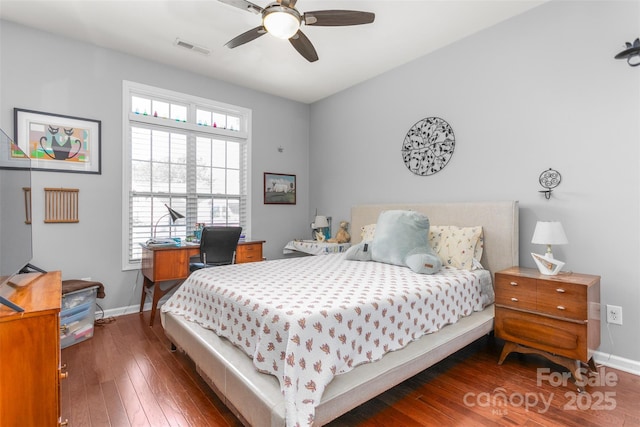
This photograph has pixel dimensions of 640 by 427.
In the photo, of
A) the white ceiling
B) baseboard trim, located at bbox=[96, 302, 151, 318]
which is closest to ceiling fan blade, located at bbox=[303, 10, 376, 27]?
the white ceiling

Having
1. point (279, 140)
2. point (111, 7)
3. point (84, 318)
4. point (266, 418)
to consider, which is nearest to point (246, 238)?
point (279, 140)

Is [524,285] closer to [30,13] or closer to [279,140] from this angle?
[279,140]

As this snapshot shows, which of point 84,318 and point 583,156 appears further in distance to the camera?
point 84,318

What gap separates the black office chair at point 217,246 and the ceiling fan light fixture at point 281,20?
6.29ft

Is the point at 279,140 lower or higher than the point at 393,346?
higher

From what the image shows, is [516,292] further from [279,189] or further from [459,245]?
[279,189]

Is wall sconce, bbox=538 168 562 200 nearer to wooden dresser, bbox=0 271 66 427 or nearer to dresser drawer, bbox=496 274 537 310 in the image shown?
dresser drawer, bbox=496 274 537 310

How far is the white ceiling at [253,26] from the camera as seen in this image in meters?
2.67

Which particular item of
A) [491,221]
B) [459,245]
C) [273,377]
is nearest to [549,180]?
[491,221]

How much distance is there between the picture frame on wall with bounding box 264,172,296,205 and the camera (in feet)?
15.3

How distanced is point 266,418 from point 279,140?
13.1ft

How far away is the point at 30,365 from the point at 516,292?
2798 mm

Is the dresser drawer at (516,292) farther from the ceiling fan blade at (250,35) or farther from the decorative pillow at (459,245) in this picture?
the ceiling fan blade at (250,35)

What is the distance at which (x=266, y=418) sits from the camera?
1.37 metres
